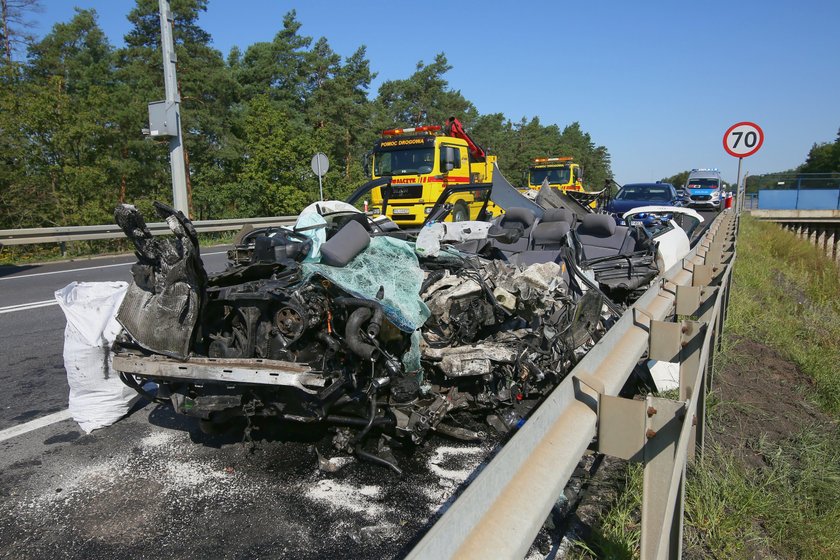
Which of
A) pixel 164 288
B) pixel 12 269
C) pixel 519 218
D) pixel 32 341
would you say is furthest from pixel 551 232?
pixel 12 269

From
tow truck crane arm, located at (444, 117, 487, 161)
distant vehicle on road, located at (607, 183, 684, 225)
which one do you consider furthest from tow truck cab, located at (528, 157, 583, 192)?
tow truck crane arm, located at (444, 117, 487, 161)

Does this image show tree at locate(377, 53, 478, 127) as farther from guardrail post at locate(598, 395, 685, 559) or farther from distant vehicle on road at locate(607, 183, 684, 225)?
guardrail post at locate(598, 395, 685, 559)

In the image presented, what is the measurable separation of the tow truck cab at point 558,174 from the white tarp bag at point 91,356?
2063 centimetres

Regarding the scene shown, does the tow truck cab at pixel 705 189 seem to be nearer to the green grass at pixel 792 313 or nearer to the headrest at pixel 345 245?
the green grass at pixel 792 313

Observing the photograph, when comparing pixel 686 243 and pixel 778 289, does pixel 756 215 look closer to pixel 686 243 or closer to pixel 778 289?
pixel 778 289

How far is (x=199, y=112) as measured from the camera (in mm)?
28156

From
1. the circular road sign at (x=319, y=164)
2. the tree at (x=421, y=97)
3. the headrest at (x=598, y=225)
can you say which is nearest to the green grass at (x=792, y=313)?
the headrest at (x=598, y=225)

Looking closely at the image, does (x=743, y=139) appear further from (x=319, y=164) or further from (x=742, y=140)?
(x=319, y=164)

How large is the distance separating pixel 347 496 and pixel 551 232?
3421 millimetres

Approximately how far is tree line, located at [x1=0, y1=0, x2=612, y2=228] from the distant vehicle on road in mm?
14295

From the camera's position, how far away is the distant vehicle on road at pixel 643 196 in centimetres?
1822

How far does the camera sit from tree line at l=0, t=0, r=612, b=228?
19.3 metres

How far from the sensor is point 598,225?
639 cm

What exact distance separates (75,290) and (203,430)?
1.40m
